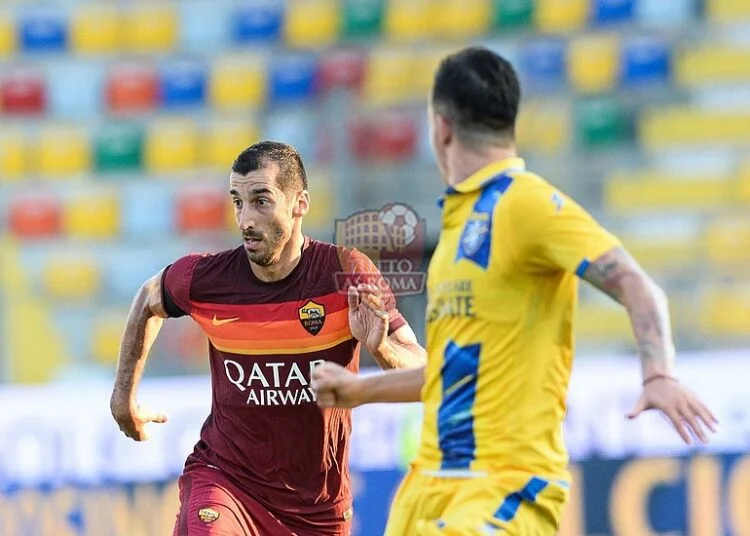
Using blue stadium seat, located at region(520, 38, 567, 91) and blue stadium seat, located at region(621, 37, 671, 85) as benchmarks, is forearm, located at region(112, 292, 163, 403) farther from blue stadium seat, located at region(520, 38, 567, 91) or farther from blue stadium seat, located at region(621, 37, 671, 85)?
blue stadium seat, located at region(621, 37, 671, 85)

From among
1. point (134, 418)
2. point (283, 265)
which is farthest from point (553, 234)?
point (134, 418)

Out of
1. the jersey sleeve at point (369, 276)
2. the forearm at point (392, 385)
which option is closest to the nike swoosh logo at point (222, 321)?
the jersey sleeve at point (369, 276)

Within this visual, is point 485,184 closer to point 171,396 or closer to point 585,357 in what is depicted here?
point 171,396

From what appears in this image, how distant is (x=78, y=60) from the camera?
12984mm

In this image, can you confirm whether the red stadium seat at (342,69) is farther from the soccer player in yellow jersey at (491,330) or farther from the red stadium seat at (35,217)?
the soccer player in yellow jersey at (491,330)

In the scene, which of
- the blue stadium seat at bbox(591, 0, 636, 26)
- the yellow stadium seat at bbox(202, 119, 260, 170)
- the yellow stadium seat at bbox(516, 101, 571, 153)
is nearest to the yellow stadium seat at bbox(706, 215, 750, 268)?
the yellow stadium seat at bbox(516, 101, 571, 153)

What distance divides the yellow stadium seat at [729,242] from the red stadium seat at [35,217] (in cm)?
552

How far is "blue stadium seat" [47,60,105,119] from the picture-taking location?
12805mm

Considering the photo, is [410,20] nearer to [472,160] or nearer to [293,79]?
[293,79]

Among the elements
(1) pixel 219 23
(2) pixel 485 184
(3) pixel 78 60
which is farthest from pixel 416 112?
(2) pixel 485 184

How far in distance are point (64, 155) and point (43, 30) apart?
1311mm

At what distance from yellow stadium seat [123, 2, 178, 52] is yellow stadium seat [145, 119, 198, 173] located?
941 millimetres

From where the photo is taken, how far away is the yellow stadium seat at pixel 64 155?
41.0ft

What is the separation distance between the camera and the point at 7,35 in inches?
513
